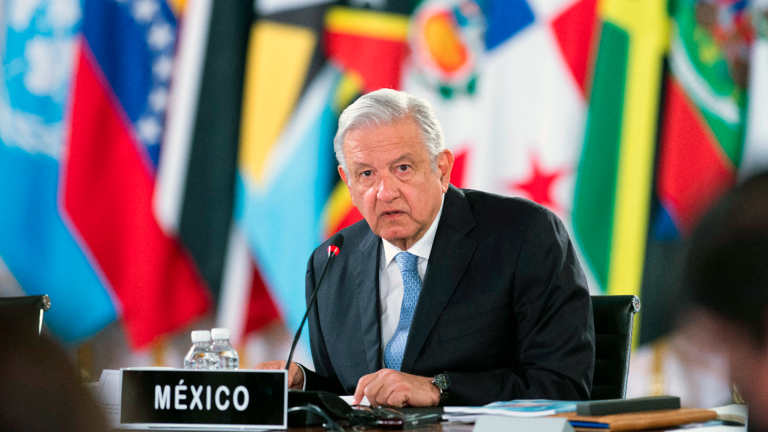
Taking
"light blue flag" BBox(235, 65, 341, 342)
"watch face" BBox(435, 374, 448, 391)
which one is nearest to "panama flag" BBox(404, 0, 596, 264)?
"light blue flag" BBox(235, 65, 341, 342)

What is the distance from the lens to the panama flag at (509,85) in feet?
10.7

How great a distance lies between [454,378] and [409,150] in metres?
0.60

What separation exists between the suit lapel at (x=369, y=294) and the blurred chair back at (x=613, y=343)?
59 cm

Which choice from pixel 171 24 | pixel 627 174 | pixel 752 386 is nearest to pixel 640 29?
pixel 627 174

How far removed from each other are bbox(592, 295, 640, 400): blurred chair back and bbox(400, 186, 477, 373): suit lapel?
16.2 inches

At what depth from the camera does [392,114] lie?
1863 mm

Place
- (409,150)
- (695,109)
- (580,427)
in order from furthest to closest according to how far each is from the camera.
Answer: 1. (695,109)
2. (409,150)
3. (580,427)

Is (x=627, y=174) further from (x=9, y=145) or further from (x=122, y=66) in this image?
(x=9, y=145)

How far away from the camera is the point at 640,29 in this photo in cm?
321

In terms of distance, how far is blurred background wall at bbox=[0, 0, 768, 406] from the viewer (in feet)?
10.8

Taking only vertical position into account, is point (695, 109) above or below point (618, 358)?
above

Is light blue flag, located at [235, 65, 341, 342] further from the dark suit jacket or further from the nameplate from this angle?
the nameplate

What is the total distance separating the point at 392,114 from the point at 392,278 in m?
0.44

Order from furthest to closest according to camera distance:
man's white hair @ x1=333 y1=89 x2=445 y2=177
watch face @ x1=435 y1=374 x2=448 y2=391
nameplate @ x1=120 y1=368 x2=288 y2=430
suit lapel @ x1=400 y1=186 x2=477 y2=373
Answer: man's white hair @ x1=333 y1=89 x2=445 y2=177 < suit lapel @ x1=400 y1=186 x2=477 y2=373 < watch face @ x1=435 y1=374 x2=448 y2=391 < nameplate @ x1=120 y1=368 x2=288 y2=430
